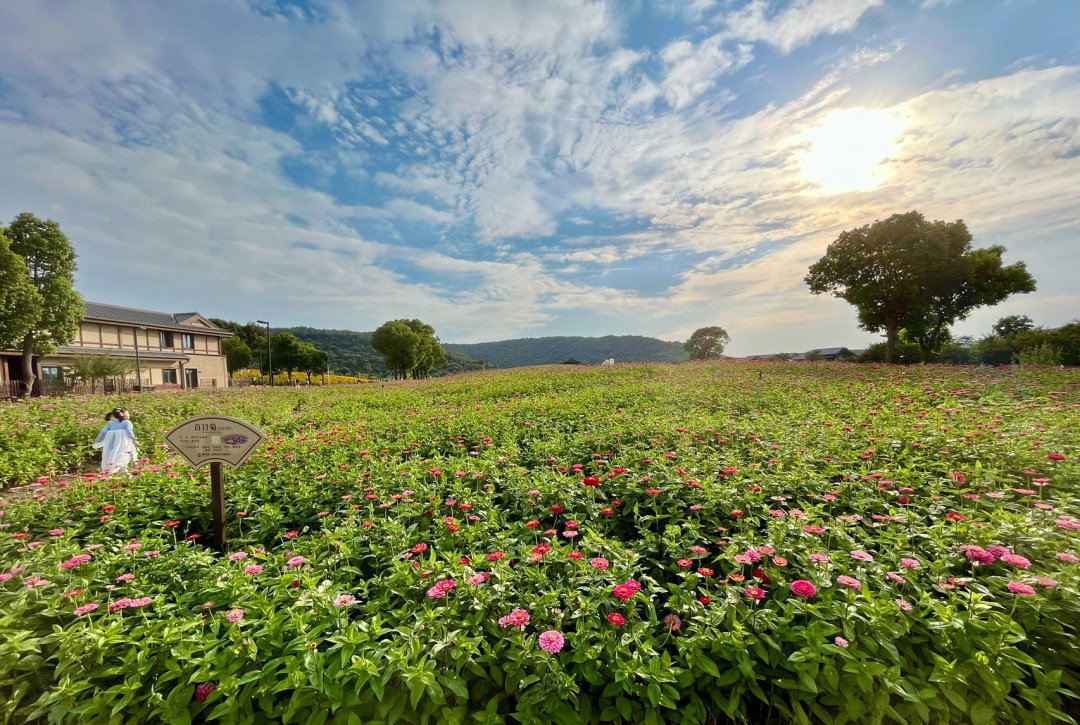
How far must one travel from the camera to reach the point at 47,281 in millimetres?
21281

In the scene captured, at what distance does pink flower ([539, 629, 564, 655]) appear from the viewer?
184cm

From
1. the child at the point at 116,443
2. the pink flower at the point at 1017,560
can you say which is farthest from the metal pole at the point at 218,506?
the child at the point at 116,443

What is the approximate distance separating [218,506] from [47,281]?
97.3 feet

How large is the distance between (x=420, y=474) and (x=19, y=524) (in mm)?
3775

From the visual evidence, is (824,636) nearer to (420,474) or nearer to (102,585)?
(420,474)

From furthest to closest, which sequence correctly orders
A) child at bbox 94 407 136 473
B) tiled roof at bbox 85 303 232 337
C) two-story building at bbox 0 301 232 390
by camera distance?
tiled roof at bbox 85 303 232 337
two-story building at bbox 0 301 232 390
child at bbox 94 407 136 473

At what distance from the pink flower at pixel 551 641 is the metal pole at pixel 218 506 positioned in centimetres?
338

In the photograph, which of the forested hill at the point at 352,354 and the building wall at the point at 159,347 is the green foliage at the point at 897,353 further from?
the forested hill at the point at 352,354

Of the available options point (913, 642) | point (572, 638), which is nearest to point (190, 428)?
point (572, 638)

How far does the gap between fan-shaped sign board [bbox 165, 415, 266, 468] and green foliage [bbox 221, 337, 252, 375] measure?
218 feet

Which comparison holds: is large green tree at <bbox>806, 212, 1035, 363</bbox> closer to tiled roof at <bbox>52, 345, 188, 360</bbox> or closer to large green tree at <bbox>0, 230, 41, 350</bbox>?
large green tree at <bbox>0, 230, 41, 350</bbox>

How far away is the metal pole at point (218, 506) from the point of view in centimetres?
365

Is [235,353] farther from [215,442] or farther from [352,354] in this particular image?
[215,442]

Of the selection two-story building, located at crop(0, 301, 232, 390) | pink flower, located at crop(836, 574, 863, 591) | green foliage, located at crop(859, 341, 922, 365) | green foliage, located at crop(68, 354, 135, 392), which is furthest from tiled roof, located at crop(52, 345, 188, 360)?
green foliage, located at crop(859, 341, 922, 365)
